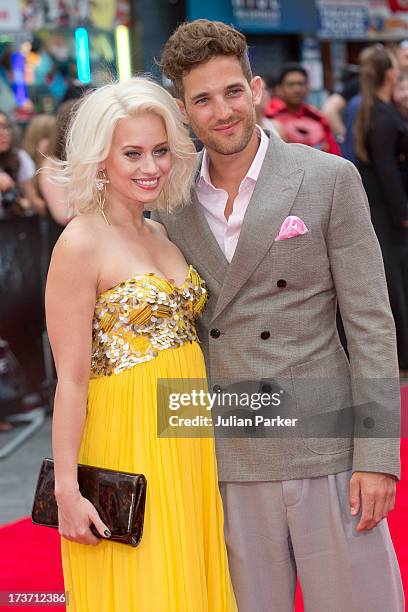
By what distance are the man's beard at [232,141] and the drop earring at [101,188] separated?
28cm

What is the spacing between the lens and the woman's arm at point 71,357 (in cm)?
253

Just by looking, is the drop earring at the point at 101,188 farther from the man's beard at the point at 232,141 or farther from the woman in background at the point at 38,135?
the woman in background at the point at 38,135

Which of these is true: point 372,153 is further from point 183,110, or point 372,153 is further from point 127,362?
point 127,362

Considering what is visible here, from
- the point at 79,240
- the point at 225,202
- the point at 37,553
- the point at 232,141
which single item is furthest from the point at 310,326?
the point at 37,553

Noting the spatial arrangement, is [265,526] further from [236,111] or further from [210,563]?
[236,111]

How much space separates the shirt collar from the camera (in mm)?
2729

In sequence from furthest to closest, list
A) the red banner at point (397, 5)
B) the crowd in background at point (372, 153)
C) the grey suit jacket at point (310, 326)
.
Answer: the red banner at point (397, 5), the crowd in background at point (372, 153), the grey suit jacket at point (310, 326)

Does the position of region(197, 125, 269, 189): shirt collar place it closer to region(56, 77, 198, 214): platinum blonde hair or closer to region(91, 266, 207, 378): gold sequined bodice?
region(56, 77, 198, 214): platinum blonde hair

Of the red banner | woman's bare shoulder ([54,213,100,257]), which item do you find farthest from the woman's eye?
the red banner

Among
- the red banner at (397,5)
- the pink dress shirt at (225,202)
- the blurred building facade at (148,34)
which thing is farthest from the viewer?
the red banner at (397,5)

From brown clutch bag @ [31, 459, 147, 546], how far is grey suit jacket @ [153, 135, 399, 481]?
0.98 ft

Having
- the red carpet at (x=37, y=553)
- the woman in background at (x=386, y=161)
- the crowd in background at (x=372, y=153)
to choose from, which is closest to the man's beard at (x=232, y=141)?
the red carpet at (x=37, y=553)

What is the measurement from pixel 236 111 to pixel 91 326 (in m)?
0.66

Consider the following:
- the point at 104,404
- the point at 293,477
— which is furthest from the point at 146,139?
the point at 293,477
